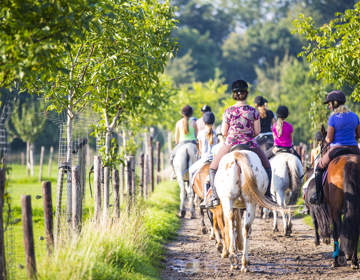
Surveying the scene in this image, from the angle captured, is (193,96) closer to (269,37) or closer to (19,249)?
(19,249)

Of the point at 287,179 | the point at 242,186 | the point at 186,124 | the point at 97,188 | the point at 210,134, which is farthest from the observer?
the point at 186,124

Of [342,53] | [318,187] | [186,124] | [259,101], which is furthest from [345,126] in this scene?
[186,124]

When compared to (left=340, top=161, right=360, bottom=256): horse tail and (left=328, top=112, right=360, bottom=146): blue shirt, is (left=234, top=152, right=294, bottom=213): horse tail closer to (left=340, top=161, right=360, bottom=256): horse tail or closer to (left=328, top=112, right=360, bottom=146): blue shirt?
(left=340, top=161, right=360, bottom=256): horse tail

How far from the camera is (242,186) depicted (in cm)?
607

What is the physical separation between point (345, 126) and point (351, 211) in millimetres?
1275

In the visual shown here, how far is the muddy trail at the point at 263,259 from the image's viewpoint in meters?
5.96

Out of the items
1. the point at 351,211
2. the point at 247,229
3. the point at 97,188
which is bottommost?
the point at 247,229

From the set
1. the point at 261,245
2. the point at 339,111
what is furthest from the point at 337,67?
the point at 261,245

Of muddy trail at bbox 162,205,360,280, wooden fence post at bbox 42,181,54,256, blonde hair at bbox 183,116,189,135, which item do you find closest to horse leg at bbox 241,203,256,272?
muddy trail at bbox 162,205,360,280

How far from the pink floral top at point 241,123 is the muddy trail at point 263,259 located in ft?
6.19

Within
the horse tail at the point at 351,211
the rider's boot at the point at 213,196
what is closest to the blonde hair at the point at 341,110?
the horse tail at the point at 351,211

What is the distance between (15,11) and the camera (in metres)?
3.98

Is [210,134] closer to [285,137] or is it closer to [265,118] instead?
[285,137]

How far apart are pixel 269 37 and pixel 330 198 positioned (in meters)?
57.9
